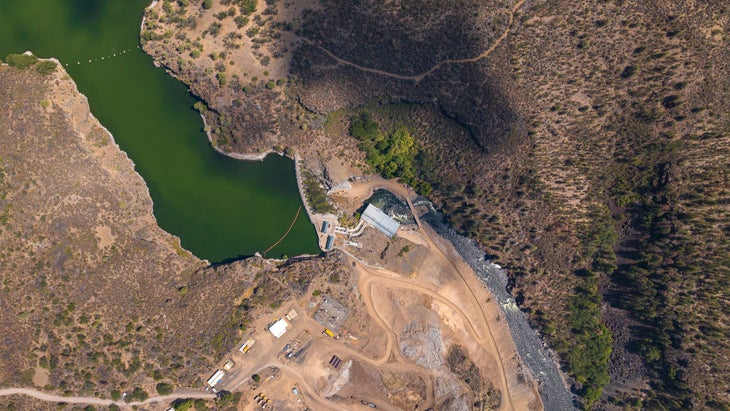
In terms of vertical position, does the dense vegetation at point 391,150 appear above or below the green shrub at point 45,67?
above

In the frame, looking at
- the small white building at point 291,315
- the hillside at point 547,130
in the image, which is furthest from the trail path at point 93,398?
the hillside at point 547,130

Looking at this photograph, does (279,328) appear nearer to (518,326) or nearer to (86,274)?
(86,274)

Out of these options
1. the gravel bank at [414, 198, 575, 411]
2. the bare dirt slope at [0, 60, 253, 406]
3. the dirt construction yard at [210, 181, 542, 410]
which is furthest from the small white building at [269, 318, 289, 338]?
the gravel bank at [414, 198, 575, 411]

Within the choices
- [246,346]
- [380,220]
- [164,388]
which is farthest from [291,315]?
[380,220]

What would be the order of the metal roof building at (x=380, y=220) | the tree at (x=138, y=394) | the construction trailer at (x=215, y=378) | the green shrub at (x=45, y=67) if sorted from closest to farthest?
the tree at (x=138, y=394) < the construction trailer at (x=215, y=378) < the green shrub at (x=45, y=67) < the metal roof building at (x=380, y=220)

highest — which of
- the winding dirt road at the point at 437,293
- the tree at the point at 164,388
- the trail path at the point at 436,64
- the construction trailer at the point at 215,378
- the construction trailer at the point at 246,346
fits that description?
the trail path at the point at 436,64

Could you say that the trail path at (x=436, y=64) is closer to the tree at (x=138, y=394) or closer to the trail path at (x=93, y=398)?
A: the trail path at (x=93, y=398)

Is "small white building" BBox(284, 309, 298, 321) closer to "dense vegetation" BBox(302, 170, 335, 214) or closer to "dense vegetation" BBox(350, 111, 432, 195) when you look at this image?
"dense vegetation" BBox(302, 170, 335, 214)
